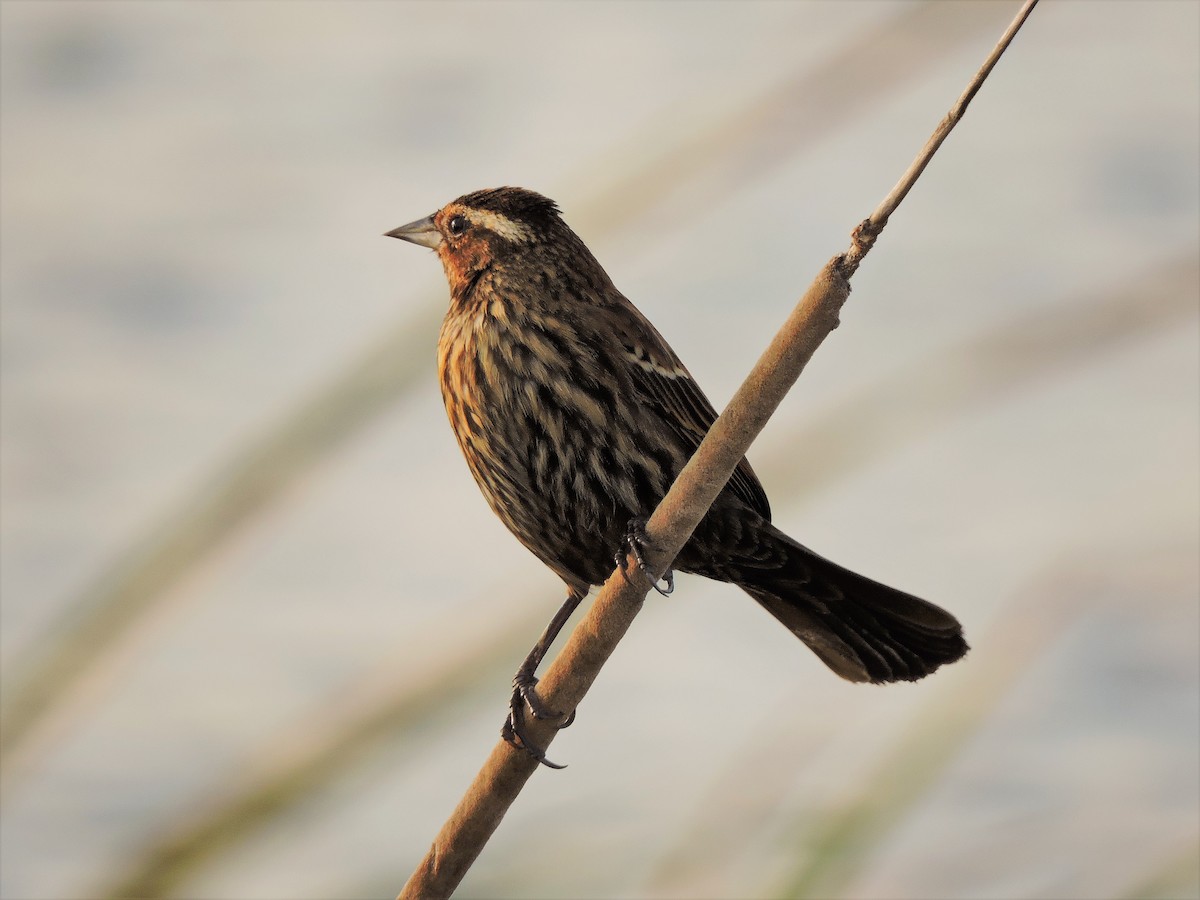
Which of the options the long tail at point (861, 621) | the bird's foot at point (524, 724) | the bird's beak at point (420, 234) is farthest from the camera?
the bird's beak at point (420, 234)

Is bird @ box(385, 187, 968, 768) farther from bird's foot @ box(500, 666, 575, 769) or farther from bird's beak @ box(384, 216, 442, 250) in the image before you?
bird's foot @ box(500, 666, 575, 769)

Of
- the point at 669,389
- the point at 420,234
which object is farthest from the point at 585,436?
the point at 420,234

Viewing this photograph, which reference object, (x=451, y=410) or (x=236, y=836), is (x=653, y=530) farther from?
(x=451, y=410)

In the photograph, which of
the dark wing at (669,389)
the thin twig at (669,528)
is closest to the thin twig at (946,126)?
the thin twig at (669,528)

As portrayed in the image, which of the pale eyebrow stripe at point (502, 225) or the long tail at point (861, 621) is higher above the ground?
the pale eyebrow stripe at point (502, 225)

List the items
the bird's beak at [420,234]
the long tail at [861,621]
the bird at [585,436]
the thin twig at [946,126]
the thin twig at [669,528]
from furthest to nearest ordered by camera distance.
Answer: the bird's beak at [420,234], the long tail at [861,621], the bird at [585,436], the thin twig at [669,528], the thin twig at [946,126]

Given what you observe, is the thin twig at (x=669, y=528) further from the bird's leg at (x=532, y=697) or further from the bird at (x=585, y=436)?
the bird at (x=585, y=436)

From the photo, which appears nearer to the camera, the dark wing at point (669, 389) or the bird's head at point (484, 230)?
the dark wing at point (669, 389)
